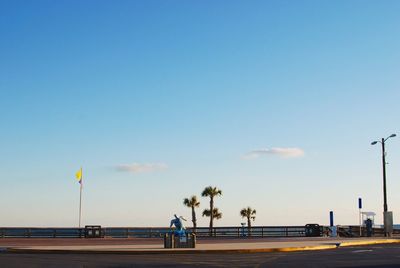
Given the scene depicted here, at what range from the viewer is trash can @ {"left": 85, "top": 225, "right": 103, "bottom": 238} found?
5232 cm

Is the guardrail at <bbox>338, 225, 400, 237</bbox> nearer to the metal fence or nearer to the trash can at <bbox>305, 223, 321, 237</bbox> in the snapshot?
the metal fence

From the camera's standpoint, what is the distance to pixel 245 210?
4377 inches

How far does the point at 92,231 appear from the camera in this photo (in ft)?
172

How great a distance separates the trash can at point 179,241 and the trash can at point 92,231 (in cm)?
2185

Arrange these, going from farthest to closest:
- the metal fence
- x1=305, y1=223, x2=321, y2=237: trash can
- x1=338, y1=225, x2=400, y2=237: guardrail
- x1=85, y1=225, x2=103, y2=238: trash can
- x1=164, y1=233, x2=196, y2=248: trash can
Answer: the metal fence, x1=338, y1=225, x2=400, y2=237: guardrail, x1=305, y1=223, x2=321, y2=237: trash can, x1=85, y1=225, x2=103, y2=238: trash can, x1=164, y1=233, x2=196, y2=248: trash can

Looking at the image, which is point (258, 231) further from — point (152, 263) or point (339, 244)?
point (152, 263)

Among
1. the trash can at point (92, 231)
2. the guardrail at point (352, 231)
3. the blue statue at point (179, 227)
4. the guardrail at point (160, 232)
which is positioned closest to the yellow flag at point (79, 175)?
the guardrail at point (160, 232)

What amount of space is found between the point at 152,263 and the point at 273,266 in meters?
4.27

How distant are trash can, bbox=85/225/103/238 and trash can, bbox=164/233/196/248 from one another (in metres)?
21.8

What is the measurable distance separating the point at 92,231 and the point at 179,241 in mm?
22084

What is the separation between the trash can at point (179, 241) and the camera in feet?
104

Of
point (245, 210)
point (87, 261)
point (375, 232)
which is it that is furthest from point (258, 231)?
point (245, 210)


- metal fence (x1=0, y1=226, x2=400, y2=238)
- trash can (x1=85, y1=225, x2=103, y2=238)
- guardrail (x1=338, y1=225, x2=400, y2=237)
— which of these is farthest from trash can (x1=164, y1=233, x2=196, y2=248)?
guardrail (x1=338, y1=225, x2=400, y2=237)

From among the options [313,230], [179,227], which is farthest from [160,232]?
[179,227]
